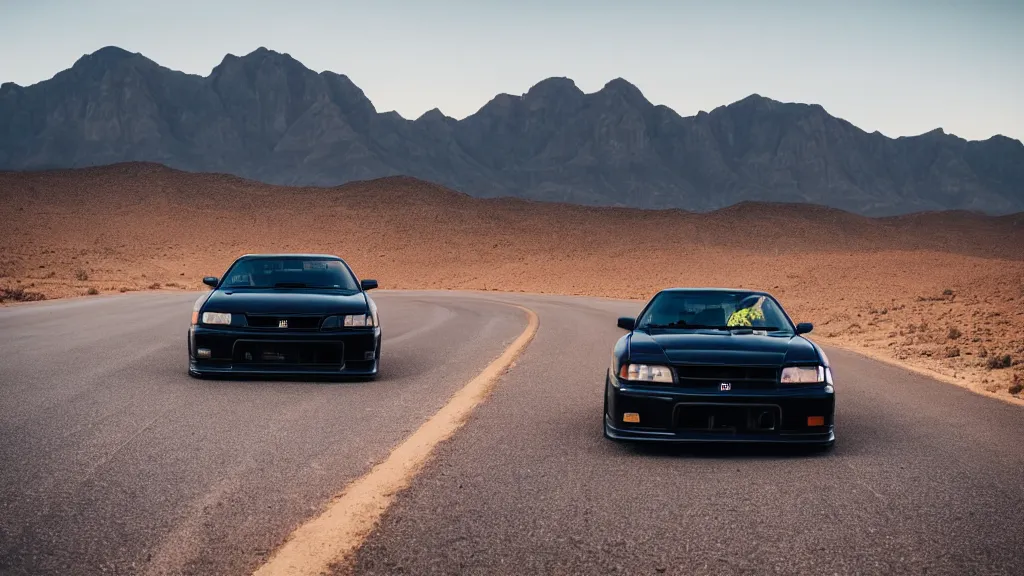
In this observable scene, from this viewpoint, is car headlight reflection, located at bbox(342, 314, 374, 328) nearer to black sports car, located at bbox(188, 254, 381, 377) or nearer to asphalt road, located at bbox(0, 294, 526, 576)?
black sports car, located at bbox(188, 254, 381, 377)

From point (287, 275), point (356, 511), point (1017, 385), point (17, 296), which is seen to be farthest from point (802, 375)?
point (17, 296)

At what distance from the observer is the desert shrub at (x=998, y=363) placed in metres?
14.6

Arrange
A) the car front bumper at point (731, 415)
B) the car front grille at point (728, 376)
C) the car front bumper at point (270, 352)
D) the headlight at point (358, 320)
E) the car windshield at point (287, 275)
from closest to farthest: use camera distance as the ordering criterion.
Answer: the car front bumper at point (731, 415)
the car front grille at point (728, 376)
the car front bumper at point (270, 352)
the headlight at point (358, 320)
the car windshield at point (287, 275)

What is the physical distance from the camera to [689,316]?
8438 millimetres

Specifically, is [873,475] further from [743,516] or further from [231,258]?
[231,258]

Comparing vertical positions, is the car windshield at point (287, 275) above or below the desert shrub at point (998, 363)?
above

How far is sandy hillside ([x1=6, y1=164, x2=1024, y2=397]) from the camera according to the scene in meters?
43.7

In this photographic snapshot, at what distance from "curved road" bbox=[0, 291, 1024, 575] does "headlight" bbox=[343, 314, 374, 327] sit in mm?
668

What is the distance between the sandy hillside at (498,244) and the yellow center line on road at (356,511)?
20.0m

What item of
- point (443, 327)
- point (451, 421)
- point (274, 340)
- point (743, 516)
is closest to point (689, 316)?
point (451, 421)

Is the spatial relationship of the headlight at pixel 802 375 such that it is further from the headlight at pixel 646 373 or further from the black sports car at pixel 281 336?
the black sports car at pixel 281 336

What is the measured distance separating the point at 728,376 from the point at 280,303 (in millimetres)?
5391

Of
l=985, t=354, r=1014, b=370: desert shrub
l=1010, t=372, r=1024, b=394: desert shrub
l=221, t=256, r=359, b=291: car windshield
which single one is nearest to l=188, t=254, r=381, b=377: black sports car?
l=221, t=256, r=359, b=291: car windshield

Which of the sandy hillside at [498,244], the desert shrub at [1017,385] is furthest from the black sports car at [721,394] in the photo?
the sandy hillside at [498,244]
